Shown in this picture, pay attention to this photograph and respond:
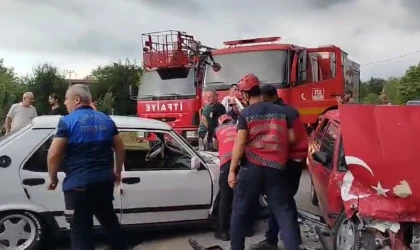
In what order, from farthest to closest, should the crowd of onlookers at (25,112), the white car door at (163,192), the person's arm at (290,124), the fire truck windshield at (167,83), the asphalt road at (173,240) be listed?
the fire truck windshield at (167,83), the crowd of onlookers at (25,112), the asphalt road at (173,240), the white car door at (163,192), the person's arm at (290,124)

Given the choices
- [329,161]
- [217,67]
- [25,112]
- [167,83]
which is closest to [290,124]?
[329,161]

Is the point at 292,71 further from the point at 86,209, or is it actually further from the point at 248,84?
the point at 86,209

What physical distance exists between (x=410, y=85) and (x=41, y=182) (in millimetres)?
34831

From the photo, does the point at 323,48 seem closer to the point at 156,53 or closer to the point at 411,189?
the point at 156,53

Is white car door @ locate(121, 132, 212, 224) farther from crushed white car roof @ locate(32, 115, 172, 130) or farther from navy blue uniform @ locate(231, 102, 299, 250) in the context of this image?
navy blue uniform @ locate(231, 102, 299, 250)

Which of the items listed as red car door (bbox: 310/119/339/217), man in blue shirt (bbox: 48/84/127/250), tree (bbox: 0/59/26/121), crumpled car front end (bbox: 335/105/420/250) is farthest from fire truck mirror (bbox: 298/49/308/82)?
tree (bbox: 0/59/26/121)

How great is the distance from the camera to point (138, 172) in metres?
5.74

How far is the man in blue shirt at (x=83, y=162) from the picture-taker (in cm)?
448

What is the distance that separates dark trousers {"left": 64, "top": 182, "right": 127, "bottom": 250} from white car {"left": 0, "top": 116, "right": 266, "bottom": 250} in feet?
2.87

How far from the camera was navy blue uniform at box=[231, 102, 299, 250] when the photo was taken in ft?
15.2

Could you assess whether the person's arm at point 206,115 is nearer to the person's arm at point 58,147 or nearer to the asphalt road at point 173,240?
the asphalt road at point 173,240

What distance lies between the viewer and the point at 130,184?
5.64 m

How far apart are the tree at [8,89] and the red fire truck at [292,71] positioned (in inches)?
631

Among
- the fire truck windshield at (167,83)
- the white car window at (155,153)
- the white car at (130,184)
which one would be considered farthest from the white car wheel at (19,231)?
the fire truck windshield at (167,83)
